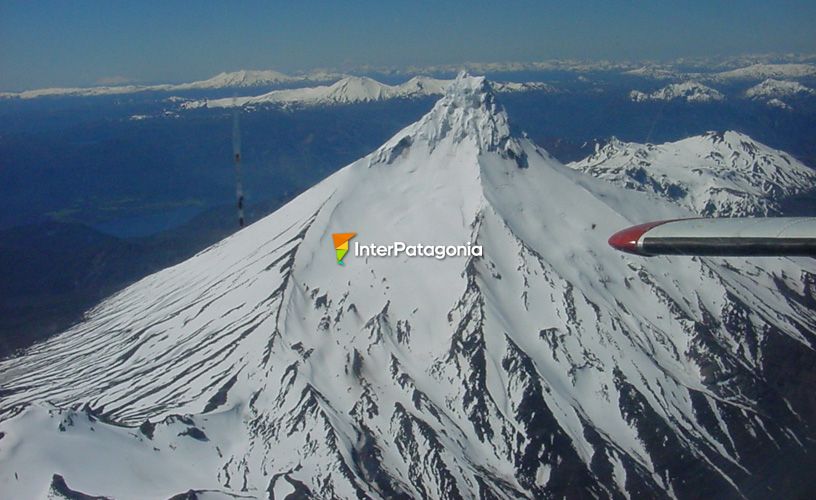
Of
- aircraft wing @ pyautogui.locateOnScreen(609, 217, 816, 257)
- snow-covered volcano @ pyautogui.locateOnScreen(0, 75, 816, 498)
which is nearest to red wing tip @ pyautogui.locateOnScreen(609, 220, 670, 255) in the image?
aircraft wing @ pyautogui.locateOnScreen(609, 217, 816, 257)

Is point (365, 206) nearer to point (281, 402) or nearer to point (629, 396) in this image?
point (281, 402)

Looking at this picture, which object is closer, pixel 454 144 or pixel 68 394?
pixel 68 394

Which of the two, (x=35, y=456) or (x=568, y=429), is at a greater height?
(x=35, y=456)

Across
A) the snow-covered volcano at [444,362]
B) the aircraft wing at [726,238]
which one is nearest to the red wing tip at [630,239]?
the aircraft wing at [726,238]

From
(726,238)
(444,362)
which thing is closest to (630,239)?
(726,238)

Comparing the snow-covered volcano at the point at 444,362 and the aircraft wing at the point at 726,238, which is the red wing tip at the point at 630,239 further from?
the snow-covered volcano at the point at 444,362

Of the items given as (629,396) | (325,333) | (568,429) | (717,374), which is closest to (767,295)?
(717,374)
